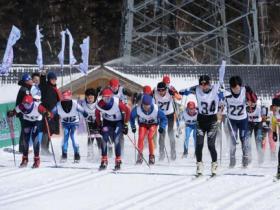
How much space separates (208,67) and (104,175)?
19087mm

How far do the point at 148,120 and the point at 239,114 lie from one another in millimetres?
2002

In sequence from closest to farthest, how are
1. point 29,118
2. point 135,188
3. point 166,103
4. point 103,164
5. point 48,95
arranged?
1. point 135,188
2. point 103,164
3. point 29,118
4. point 166,103
5. point 48,95

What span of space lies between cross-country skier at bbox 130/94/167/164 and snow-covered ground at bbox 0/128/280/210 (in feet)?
1.44

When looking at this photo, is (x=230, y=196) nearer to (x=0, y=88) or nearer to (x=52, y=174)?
(x=52, y=174)

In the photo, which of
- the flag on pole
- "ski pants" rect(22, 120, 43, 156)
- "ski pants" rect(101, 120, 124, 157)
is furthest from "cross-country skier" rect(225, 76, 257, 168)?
the flag on pole

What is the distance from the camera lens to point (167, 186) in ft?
41.5

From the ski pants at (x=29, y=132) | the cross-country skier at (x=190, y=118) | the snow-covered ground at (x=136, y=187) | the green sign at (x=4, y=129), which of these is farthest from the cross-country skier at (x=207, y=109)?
the green sign at (x=4, y=129)

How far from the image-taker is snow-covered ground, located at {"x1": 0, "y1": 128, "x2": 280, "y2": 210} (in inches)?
440

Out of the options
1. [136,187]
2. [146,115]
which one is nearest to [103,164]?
[146,115]

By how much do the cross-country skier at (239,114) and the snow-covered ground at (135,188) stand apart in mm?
339

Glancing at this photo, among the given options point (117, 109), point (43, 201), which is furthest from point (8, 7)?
point (43, 201)

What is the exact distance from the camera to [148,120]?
16.0 metres

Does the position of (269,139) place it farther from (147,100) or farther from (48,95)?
(48,95)

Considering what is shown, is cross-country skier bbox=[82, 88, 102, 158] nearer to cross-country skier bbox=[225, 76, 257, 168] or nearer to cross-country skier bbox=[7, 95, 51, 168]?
cross-country skier bbox=[7, 95, 51, 168]
